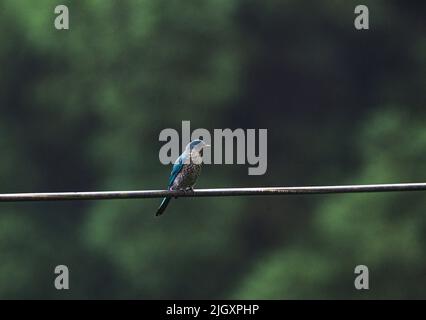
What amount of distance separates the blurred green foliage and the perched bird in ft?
45.7

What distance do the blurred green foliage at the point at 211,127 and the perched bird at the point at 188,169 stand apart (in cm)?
1392

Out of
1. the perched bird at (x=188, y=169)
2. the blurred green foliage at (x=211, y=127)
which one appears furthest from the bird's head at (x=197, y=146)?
the blurred green foliage at (x=211, y=127)

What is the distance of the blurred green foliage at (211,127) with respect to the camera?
87.0ft

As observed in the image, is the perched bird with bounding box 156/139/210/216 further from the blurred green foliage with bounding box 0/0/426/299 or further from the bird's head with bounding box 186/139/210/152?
the blurred green foliage with bounding box 0/0/426/299

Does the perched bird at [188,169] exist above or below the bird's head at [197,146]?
below

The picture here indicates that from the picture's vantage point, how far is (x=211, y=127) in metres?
29.2

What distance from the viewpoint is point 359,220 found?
26.1m

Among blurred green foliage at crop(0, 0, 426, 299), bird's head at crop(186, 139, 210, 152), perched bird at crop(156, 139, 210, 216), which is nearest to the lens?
perched bird at crop(156, 139, 210, 216)

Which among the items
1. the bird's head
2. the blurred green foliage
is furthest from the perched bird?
the blurred green foliage

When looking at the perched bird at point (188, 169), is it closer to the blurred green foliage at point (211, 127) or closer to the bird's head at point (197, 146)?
the bird's head at point (197, 146)

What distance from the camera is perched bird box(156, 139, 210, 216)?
36.8 ft

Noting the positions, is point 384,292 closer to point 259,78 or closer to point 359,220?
point 359,220

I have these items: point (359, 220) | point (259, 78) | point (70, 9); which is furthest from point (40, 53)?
point (359, 220)

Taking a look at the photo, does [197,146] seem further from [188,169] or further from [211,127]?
[211,127]
